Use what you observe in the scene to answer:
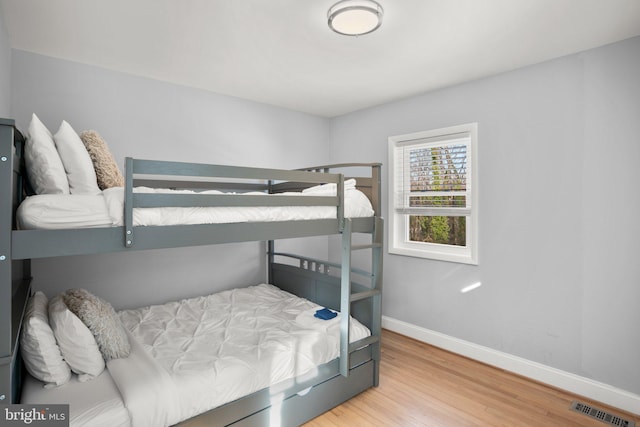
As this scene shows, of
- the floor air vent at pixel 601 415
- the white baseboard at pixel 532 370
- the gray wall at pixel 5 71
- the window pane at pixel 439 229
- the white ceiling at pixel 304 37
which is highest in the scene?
the white ceiling at pixel 304 37

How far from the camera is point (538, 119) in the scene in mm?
2621

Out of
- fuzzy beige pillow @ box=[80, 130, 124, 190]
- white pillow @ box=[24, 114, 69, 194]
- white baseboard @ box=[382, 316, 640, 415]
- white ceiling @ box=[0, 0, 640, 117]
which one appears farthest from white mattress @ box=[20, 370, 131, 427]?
white baseboard @ box=[382, 316, 640, 415]

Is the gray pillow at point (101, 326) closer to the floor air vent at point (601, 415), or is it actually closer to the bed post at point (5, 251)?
the bed post at point (5, 251)

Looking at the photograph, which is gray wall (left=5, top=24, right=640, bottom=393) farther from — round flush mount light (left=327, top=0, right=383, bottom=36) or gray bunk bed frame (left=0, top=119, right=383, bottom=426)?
round flush mount light (left=327, top=0, right=383, bottom=36)

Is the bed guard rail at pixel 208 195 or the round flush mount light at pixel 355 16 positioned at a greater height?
the round flush mount light at pixel 355 16

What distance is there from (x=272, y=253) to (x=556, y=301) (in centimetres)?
254

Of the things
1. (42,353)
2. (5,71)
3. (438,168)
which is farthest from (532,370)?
(5,71)

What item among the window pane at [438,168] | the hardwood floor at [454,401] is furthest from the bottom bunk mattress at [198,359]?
the window pane at [438,168]

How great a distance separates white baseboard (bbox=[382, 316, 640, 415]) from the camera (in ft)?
7.40

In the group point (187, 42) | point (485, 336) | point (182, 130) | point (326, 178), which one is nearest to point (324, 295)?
point (326, 178)

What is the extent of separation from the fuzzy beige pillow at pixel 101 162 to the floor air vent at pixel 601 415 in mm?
3276

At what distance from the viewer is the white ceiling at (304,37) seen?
1.88 m

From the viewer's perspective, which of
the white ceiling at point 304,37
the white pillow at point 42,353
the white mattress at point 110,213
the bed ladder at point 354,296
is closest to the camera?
the white mattress at point 110,213

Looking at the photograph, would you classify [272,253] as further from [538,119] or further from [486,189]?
[538,119]
